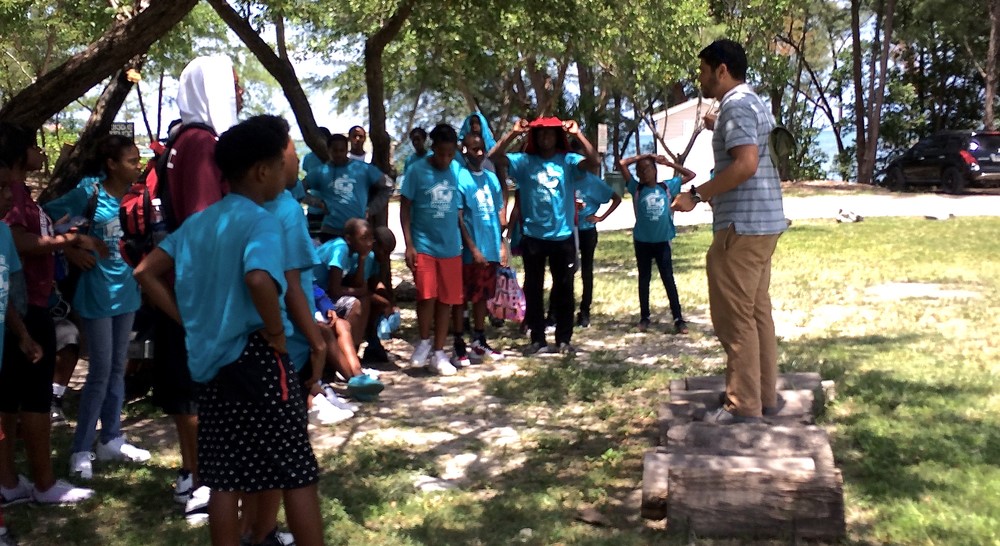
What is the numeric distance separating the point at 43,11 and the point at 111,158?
644 inches

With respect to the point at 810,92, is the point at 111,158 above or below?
below

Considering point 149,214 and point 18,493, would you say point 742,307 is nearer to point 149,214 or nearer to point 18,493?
point 149,214

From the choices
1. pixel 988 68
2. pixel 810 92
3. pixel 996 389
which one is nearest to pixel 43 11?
pixel 996 389

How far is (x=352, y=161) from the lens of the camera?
26.9ft

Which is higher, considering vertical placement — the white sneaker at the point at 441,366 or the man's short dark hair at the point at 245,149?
the man's short dark hair at the point at 245,149

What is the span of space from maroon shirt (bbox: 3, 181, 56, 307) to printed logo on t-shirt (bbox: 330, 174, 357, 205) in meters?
3.27

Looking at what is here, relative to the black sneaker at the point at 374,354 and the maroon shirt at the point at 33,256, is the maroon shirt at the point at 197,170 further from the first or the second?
the black sneaker at the point at 374,354

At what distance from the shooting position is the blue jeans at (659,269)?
915cm

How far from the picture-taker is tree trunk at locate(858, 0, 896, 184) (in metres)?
31.5

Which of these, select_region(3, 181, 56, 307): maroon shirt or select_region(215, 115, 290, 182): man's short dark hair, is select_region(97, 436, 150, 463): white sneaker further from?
select_region(215, 115, 290, 182): man's short dark hair

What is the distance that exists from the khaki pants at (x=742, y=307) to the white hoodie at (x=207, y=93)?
227 centimetres

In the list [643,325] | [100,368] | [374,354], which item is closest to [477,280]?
[374,354]

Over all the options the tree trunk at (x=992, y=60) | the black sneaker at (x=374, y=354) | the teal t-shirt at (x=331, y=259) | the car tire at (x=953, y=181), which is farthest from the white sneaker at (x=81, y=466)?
the tree trunk at (x=992, y=60)

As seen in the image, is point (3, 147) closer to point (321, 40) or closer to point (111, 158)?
point (111, 158)
